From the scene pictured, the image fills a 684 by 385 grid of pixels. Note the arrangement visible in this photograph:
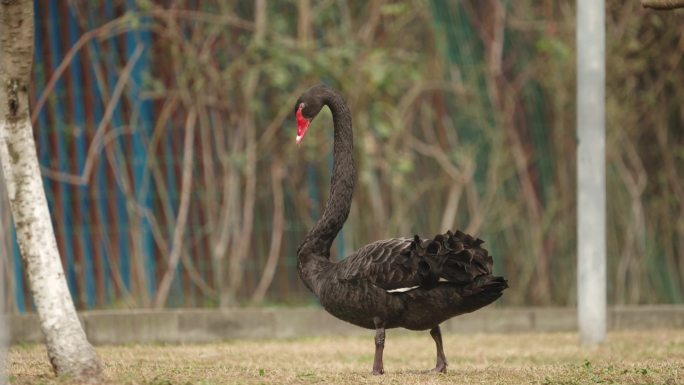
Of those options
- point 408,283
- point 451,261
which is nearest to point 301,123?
point 408,283

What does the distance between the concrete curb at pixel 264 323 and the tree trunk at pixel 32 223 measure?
168 inches

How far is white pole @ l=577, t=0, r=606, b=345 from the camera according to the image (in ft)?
37.1

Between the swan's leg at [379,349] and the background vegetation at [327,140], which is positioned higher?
the background vegetation at [327,140]

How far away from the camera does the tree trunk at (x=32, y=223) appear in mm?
7160

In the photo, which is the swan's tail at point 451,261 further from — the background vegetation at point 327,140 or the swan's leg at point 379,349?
the background vegetation at point 327,140

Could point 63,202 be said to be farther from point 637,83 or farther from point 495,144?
point 637,83

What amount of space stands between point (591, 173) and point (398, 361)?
2363mm

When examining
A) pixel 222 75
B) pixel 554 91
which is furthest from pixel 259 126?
pixel 554 91

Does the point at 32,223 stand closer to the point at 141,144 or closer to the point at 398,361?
the point at 398,361

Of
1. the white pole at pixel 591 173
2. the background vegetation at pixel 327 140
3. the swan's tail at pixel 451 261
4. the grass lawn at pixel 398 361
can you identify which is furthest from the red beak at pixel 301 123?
the background vegetation at pixel 327 140

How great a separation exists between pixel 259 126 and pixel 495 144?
2502 mm

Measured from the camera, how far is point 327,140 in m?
13.2

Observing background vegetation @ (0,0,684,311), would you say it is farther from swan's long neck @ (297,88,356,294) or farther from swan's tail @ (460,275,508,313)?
swan's tail @ (460,275,508,313)

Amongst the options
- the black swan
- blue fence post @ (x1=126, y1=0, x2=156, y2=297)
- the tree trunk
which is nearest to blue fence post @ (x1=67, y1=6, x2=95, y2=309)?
blue fence post @ (x1=126, y1=0, x2=156, y2=297)
